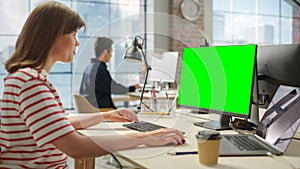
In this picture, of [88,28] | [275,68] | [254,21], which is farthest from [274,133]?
[254,21]

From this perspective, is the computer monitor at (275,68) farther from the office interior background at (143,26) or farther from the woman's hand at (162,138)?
the office interior background at (143,26)

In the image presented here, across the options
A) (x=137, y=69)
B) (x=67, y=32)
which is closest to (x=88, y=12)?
(x=137, y=69)

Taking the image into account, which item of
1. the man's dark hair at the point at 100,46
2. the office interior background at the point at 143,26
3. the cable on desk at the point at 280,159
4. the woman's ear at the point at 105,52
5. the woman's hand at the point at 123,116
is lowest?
the cable on desk at the point at 280,159

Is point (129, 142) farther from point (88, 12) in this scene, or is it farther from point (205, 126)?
point (88, 12)

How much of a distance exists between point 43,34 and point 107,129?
28.0 inches

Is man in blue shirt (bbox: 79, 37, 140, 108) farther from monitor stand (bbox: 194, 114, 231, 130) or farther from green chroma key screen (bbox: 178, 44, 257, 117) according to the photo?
monitor stand (bbox: 194, 114, 231, 130)

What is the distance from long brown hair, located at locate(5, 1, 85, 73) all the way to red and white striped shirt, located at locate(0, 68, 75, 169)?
0.05 meters

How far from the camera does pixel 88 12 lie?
573 cm

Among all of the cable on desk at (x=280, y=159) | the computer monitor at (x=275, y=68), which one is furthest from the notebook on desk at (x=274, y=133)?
the computer monitor at (x=275, y=68)

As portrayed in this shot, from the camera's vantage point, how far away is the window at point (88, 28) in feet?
16.9

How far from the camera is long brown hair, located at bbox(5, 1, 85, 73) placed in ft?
4.22

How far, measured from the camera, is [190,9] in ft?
20.4

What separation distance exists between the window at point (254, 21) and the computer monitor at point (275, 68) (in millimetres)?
4954

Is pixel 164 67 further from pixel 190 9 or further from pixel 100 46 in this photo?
pixel 190 9
